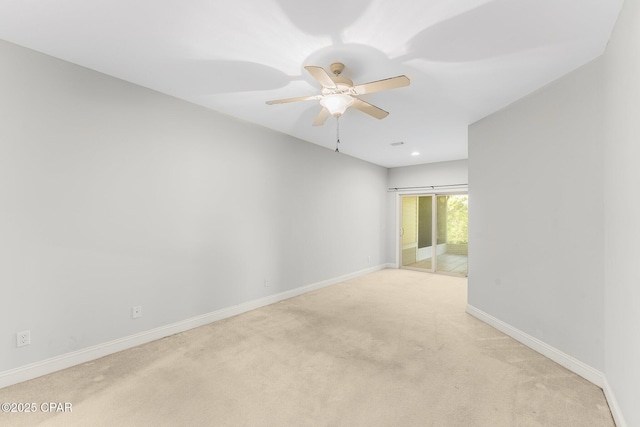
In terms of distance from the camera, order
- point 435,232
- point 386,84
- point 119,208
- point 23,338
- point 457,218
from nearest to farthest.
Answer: point 386,84, point 23,338, point 119,208, point 435,232, point 457,218

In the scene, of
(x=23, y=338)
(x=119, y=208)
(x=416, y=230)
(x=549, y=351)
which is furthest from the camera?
(x=416, y=230)

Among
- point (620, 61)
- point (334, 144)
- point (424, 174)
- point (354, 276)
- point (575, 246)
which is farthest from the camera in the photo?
point (424, 174)

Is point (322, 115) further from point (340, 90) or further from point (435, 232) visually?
point (435, 232)

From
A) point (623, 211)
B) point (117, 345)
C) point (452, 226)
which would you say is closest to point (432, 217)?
point (452, 226)

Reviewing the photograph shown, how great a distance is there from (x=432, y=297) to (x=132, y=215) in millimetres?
4337

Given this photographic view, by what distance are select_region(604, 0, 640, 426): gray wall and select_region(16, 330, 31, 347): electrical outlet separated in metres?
4.07

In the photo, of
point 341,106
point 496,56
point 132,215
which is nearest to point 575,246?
point 496,56

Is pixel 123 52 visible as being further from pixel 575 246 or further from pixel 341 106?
pixel 575 246

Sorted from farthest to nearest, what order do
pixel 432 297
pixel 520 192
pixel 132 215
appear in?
pixel 432 297 → pixel 520 192 → pixel 132 215

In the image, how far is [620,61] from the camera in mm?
1800

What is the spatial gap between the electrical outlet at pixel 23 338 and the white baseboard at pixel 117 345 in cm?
18

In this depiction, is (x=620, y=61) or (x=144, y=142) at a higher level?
(x=620, y=61)

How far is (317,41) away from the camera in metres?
2.06

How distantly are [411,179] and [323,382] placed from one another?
17.9ft
